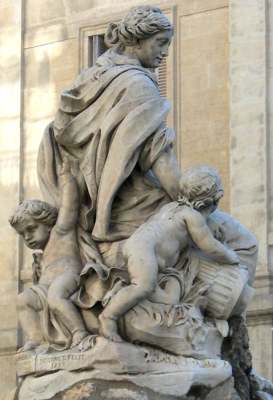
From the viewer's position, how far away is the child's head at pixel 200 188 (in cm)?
879

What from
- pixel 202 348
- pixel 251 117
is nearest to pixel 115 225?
pixel 202 348

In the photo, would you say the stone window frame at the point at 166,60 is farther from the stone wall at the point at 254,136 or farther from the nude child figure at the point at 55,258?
the nude child figure at the point at 55,258

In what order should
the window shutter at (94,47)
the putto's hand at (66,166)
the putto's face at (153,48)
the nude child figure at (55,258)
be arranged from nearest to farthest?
the nude child figure at (55,258) < the putto's hand at (66,166) < the putto's face at (153,48) < the window shutter at (94,47)

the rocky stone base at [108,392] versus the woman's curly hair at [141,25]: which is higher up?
the woman's curly hair at [141,25]

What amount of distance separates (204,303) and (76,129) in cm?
128

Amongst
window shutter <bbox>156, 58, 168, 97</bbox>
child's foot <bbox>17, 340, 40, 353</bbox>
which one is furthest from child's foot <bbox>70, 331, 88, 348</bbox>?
window shutter <bbox>156, 58, 168, 97</bbox>

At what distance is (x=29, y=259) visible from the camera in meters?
23.3

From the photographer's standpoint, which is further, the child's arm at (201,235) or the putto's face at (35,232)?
the putto's face at (35,232)

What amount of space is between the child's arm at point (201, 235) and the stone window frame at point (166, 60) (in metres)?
13.6

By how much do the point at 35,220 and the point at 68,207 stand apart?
0.65ft

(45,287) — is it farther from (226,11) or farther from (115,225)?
(226,11)

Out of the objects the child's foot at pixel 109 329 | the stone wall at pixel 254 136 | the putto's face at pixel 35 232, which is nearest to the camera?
the child's foot at pixel 109 329

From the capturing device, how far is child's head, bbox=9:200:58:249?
29.7ft

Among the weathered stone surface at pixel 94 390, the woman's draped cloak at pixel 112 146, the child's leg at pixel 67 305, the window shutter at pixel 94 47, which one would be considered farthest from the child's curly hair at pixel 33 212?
the window shutter at pixel 94 47
